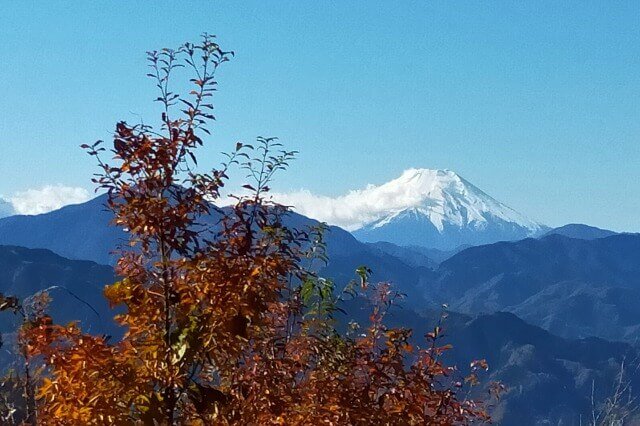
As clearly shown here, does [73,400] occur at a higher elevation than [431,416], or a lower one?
higher

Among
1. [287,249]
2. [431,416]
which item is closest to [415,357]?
[431,416]

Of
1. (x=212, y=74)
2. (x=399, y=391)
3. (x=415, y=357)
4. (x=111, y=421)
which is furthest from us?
(x=415, y=357)

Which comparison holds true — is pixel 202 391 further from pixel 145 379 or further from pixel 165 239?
pixel 165 239

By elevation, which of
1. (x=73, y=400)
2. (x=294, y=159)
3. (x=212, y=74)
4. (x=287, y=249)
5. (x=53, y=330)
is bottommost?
(x=73, y=400)

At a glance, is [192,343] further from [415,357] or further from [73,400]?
[415,357]

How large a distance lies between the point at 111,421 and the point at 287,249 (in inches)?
75.3

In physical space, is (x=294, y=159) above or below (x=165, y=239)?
above

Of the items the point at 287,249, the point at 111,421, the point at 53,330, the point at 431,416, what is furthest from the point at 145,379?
the point at 431,416

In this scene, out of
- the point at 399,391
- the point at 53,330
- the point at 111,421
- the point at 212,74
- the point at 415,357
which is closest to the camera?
the point at 111,421

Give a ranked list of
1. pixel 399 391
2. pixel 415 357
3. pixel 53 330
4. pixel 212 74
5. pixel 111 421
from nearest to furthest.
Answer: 1. pixel 111 421
2. pixel 53 330
3. pixel 212 74
4. pixel 399 391
5. pixel 415 357

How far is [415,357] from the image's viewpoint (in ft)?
29.3

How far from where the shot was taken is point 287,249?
6699 mm

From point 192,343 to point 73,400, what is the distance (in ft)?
2.96

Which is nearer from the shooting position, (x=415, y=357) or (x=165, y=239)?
(x=165, y=239)
